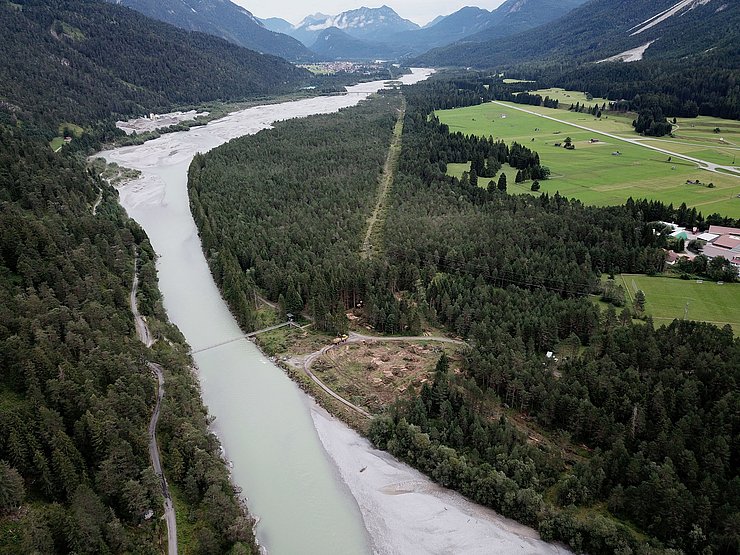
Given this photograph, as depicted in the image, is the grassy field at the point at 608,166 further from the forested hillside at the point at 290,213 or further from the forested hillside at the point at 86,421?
the forested hillside at the point at 86,421

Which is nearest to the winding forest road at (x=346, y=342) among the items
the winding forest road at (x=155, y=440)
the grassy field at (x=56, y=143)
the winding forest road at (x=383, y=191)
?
the winding forest road at (x=155, y=440)

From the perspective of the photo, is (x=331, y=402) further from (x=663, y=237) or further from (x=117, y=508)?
(x=663, y=237)

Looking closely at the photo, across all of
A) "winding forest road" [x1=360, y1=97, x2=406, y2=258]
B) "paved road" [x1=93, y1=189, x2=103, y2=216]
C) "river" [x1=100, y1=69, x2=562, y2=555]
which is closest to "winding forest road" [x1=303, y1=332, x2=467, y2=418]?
"river" [x1=100, y1=69, x2=562, y2=555]

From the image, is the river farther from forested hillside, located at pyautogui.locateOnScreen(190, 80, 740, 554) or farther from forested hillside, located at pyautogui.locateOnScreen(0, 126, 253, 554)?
forested hillside, located at pyautogui.locateOnScreen(0, 126, 253, 554)

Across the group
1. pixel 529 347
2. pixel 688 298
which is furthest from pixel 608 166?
pixel 529 347

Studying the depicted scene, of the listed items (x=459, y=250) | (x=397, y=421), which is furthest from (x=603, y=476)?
(x=459, y=250)

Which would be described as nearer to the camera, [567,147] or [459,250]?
[459,250]

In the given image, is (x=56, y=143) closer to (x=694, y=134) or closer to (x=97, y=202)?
(x=97, y=202)
